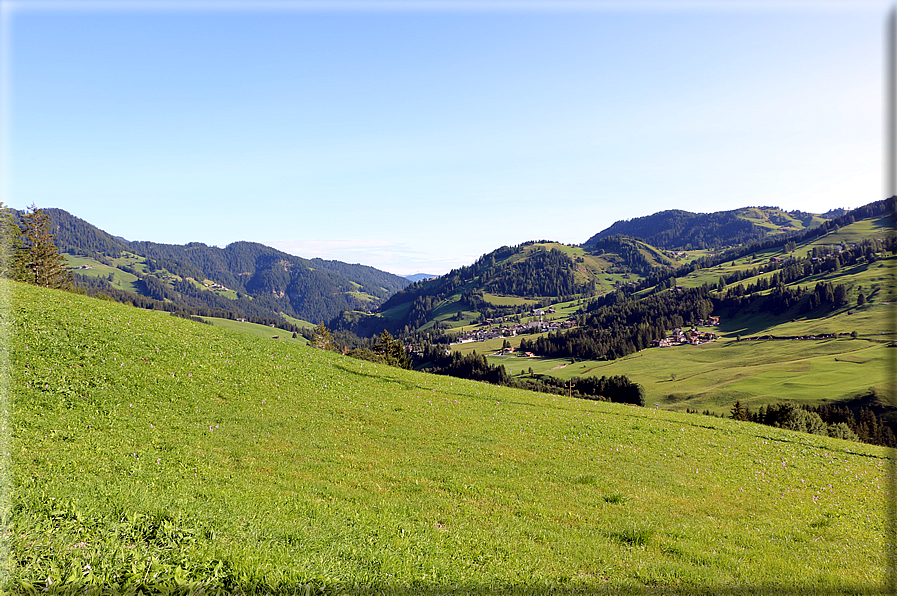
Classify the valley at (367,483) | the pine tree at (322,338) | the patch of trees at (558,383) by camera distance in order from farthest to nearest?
the pine tree at (322,338) → the patch of trees at (558,383) → the valley at (367,483)

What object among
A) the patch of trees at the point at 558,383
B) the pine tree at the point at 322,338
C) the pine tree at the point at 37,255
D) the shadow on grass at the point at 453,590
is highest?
the pine tree at the point at 37,255

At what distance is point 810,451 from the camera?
23.2 m

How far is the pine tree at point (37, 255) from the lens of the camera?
217 feet

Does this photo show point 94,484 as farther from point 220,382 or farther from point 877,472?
point 877,472

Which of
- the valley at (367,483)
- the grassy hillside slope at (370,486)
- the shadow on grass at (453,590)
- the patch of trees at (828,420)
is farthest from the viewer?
the patch of trees at (828,420)

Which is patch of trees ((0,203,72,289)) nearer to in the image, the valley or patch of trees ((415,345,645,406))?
the valley

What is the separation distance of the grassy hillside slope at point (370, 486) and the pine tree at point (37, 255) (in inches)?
2140

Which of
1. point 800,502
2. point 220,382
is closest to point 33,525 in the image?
point 220,382

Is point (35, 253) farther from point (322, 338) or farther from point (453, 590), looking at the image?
point (453, 590)

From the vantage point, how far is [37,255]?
6950 cm

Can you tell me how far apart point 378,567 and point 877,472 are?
82.9 ft

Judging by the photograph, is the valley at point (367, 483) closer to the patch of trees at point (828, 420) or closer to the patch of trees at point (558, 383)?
the patch of trees at point (828, 420)

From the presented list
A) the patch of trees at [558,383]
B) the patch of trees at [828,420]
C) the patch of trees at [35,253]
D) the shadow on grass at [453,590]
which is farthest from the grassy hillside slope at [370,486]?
the patch of trees at [35,253]

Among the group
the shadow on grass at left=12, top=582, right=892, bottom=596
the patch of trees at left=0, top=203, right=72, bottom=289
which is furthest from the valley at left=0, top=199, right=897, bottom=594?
the patch of trees at left=0, top=203, right=72, bottom=289
